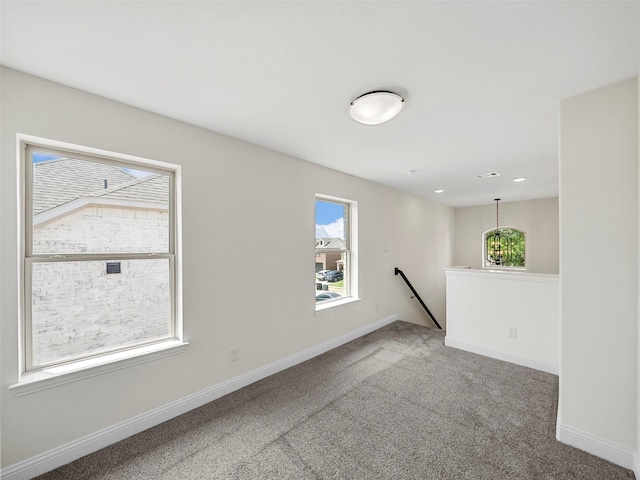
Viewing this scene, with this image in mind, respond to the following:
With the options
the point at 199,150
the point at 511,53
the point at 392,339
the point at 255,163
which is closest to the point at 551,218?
the point at 392,339

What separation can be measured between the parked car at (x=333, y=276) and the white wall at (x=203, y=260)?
291 mm

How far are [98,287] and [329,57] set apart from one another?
2084 millimetres

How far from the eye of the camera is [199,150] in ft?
7.52

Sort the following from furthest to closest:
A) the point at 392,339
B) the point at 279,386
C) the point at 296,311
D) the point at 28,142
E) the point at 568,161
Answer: the point at 392,339 → the point at 296,311 → the point at 279,386 → the point at 568,161 → the point at 28,142

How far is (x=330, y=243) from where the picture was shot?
145 inches

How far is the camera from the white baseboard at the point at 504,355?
283 centimetres

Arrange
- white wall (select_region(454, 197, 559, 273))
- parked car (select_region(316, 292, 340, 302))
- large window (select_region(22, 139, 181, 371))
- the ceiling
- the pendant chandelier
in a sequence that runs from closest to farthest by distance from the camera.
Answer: the ceiling < large window (select_region(22, 139, 181, 371)) < parked car (select_region(316, 292, 340, 302)) < white wall (select_region(454, 197, 559, 273)) < the pendant chandelier

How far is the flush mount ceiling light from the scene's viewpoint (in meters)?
1.74

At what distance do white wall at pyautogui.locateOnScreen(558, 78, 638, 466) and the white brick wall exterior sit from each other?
292cm

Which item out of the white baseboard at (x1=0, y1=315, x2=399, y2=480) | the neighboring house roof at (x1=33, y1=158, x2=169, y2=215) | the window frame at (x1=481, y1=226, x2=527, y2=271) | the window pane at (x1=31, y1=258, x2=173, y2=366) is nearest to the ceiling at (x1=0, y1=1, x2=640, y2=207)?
the neighboring house roof at (x1=33, y1=158, x2=169, y2=215)

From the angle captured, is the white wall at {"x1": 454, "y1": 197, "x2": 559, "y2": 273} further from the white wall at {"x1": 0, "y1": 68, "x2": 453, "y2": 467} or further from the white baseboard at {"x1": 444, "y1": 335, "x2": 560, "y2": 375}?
the white wall at {"x1": 0, "y1": 68, "x2": 453, "y2": 467}

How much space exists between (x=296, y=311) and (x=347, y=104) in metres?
2.14

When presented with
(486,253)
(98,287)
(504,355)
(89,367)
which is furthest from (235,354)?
(486,253)

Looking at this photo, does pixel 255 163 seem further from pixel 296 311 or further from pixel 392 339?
pixel 392 339
